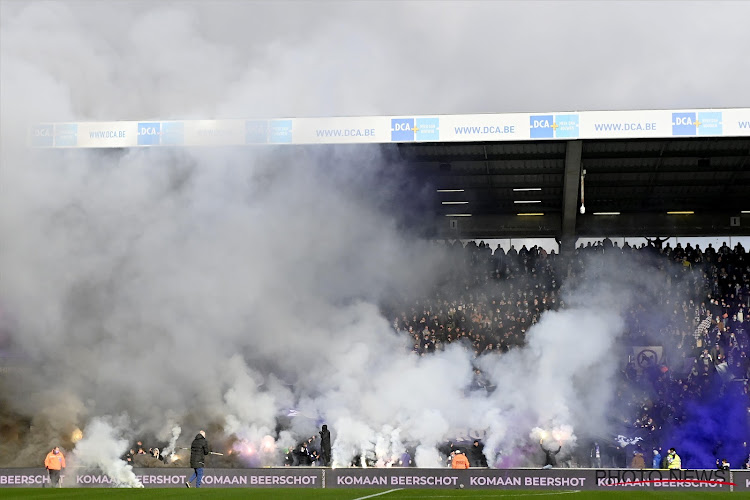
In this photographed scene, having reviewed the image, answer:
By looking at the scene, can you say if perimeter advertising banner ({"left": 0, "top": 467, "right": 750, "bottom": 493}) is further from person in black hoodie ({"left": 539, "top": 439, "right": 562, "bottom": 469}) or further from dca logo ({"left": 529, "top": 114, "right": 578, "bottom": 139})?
dca logo ({"left": 529, "top": 114, "right": 578, "bottom": 139})

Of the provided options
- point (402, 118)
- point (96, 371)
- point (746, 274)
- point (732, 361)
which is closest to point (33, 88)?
point (96, 371)

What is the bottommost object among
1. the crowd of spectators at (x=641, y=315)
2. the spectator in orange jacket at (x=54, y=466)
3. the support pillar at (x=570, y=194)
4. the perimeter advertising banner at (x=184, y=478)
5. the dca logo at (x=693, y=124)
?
the perimeter advertising banner at (x=184, y=478)

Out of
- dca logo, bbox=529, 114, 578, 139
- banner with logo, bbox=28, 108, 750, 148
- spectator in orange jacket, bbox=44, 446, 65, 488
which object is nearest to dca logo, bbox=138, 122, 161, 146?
banner with logo, bbox=28, 108, 750, 148

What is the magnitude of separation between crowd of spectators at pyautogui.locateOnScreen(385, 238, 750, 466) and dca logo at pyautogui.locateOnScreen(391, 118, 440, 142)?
5043 millimetres

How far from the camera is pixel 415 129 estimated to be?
22.0m

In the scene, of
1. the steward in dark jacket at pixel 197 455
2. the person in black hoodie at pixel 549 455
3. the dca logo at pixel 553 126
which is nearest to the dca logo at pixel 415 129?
the dca logo at pixel 553 126

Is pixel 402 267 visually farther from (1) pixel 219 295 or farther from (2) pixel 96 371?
(2) pixel 96 371

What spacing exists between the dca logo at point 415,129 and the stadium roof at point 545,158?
22 millimetres

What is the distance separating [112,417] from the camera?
A: 21.5m

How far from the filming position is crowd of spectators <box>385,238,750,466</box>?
2319 cm

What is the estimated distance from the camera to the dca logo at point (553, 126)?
2153 centimetres

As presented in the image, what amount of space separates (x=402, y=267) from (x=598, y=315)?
509 centimetres

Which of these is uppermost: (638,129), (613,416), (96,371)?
(638,129)

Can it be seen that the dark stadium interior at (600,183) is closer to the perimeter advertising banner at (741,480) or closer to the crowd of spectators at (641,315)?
the crowd of spectators at (641,315)
